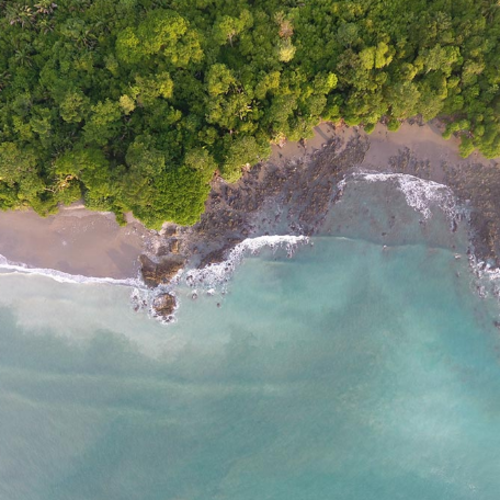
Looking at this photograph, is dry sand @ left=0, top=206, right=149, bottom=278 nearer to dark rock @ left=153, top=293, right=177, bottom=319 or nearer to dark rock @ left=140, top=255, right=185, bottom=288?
dark rock @ left=140, top=255, right=185, bottom=288

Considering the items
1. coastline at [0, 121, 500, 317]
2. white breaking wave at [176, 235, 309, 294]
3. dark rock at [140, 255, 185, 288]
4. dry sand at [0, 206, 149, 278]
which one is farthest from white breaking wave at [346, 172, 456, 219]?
dry sand at [0, 206, 149, 278]

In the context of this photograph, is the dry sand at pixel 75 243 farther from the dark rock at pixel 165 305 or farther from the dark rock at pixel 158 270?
the dark rock at pixel 165 305

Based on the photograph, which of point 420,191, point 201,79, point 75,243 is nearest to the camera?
point 201,79

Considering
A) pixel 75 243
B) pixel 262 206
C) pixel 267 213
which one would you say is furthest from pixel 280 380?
pixel 75 243

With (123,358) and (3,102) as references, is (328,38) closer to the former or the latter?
(3,102)

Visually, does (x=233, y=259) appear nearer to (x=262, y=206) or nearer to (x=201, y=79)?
(x=262, y=206)

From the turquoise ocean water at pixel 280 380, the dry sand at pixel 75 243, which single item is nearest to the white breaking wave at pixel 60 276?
the dry sand at pixel 75 243
